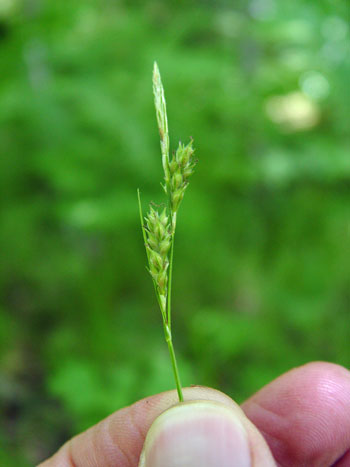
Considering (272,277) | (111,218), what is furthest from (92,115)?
(272,277)

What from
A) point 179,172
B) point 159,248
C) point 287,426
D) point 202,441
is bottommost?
point 287,426

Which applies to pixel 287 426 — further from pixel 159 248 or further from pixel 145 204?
pixel 145 204

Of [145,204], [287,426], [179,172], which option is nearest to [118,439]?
[287,426]

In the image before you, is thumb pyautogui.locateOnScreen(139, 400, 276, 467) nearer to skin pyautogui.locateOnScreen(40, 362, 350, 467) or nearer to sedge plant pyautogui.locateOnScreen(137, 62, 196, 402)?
sedge plant pyautogui.locateOnScreen(137, 62, 196, 402)

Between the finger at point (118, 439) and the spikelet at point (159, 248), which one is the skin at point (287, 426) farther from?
the spikelet at point (159, 248)

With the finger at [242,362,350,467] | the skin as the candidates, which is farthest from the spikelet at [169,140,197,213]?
the finger at [242,362,350,467]

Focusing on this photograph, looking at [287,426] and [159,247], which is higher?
[159,247]

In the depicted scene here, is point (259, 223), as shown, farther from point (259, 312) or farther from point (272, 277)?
point (259, 312)
